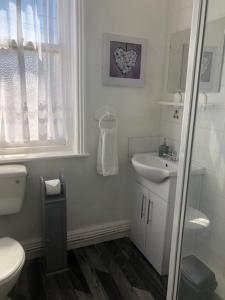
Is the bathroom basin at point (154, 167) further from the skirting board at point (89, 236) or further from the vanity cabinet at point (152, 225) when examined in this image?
the skirting board at point (89, 236)

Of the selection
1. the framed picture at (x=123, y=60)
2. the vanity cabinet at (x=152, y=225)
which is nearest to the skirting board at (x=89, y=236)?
the vanity cabinet at (x=152, y=225)

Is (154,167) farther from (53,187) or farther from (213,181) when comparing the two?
(53,187)

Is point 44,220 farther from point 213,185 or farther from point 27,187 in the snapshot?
point 213,185

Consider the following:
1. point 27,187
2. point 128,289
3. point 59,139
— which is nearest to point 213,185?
point 128,289

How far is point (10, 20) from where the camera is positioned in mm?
1764

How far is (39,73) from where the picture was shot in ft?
6.29

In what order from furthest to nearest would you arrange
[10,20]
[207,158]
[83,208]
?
1. [83,208]
2. [10,20]
3. [207,158]

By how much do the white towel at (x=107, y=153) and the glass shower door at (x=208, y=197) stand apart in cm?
82

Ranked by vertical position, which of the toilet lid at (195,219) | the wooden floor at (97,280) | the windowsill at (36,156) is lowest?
the wooden floor at (97,280)

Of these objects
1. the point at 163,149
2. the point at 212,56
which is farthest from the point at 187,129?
the point at 163,149

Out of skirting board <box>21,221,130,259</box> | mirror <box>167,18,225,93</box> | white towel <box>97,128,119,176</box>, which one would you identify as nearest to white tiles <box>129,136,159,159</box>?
white towel <box>97,128,119,176</box>

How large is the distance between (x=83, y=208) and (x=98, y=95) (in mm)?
1023

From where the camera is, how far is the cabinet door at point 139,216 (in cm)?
217

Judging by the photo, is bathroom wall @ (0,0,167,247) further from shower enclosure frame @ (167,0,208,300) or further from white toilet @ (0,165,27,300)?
shower enclosure frame @ (167,0,208,300)
